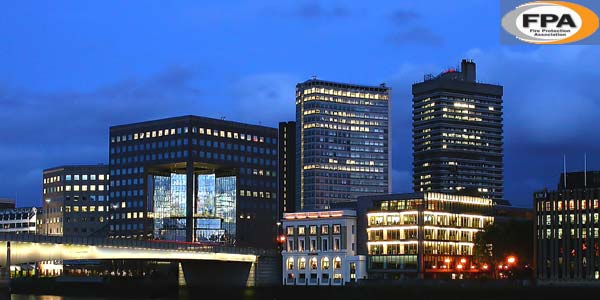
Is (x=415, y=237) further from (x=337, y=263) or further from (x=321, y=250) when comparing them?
(x=321, y=250)

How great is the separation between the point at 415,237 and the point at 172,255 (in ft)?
139

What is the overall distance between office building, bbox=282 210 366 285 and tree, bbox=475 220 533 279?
21081 millimetres

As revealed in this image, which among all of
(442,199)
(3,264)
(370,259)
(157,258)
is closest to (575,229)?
(442,199)

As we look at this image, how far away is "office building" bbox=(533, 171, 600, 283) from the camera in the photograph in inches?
6319

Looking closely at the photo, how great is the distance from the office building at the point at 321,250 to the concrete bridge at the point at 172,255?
5370 millimetres

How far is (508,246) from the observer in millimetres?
172375

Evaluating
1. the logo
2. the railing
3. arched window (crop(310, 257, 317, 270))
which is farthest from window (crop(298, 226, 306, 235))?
the logo

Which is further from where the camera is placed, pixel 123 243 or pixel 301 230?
pixel 301 230

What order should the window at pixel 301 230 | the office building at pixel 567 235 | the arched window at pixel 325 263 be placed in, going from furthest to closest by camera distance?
the window at pixel 301 230 → the arched window at pixel 325 263 → the office building at pixel 567 235

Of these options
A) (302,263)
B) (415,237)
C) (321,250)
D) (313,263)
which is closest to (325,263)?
(321,250)

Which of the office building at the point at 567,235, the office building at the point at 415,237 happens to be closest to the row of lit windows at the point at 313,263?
the office building at the point at 415,237

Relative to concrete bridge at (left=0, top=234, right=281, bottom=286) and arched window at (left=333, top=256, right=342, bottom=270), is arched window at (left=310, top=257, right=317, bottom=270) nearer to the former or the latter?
arched window at (left=333, top=256, right=342, bottom=270)

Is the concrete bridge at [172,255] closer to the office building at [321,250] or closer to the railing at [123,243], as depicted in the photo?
the railing at [123,243]

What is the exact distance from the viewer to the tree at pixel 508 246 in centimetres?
17150
